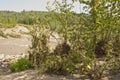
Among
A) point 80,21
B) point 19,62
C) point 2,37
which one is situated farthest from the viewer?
point 2,37

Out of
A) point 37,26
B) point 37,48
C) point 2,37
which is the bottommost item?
point 2,37

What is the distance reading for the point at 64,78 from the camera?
8508mm

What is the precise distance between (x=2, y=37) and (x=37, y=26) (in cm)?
1742

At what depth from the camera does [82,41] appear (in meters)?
9.25

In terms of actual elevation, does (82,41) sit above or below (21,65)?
above

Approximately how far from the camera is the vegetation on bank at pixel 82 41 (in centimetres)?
855

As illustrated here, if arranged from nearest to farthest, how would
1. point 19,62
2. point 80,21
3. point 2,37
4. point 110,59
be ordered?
point 110,59 → point 80,21 → point 19,62 → point 2,37

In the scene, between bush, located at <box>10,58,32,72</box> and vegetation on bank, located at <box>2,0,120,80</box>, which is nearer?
vegetation on bank, located at <box>2,0,120,80</box>

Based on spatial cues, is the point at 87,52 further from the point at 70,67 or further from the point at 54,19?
the point at 54,19

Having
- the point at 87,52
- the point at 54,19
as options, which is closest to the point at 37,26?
the point at 54,19

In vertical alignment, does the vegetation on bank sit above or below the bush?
above

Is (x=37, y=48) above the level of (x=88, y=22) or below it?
below

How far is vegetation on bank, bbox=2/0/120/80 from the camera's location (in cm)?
855

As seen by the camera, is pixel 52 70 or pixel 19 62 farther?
pixel 19 62
